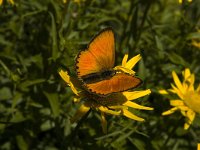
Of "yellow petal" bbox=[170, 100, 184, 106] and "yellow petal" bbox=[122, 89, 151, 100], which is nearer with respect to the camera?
"yellow petal" bbox=[122, 89, 151, 100]

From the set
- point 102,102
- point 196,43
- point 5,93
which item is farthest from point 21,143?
point 196,43

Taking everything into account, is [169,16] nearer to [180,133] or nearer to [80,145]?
[180,133]

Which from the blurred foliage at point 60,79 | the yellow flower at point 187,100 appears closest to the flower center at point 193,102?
the yellow flower at point 187,100

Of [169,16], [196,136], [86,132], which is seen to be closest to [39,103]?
[86,132]

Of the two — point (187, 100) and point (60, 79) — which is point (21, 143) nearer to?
point (60, 79)

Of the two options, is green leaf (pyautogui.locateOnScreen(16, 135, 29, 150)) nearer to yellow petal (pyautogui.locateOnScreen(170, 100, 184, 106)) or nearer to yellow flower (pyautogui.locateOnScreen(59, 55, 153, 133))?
yellow flower (pyautogui.locateOnScreen(59, 55, 153, 133))

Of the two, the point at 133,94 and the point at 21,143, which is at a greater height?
the point at 133,94

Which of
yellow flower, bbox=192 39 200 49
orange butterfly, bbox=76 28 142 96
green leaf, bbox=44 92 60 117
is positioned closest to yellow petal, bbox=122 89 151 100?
orange butterfly, bbox=76 28 142 96
